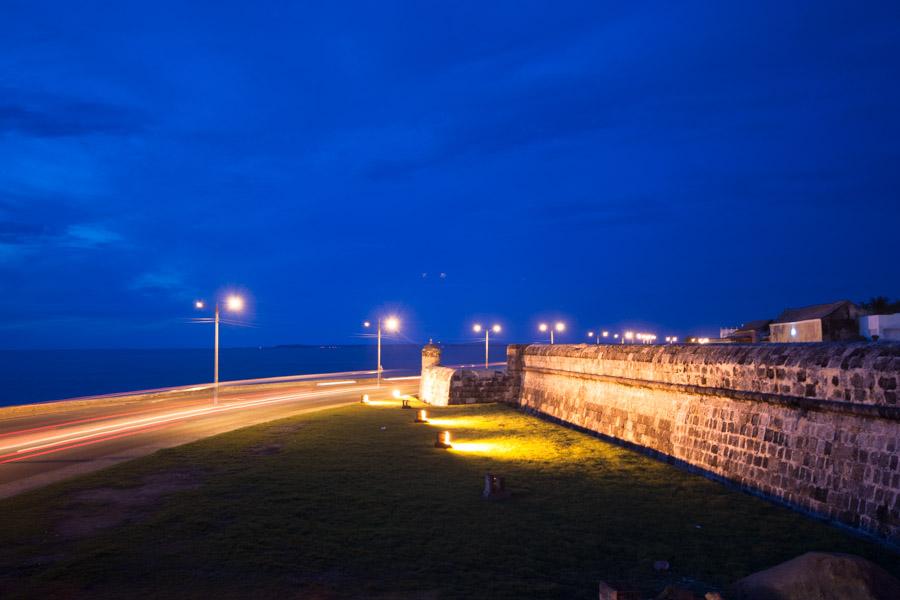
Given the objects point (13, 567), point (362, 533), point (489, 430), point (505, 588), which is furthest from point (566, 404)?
point (13, 567)

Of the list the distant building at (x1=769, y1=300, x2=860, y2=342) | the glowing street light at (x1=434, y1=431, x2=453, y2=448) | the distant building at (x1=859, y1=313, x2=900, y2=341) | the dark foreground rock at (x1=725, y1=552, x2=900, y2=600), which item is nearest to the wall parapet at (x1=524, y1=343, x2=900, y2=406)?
the dark foreground rock at (x1=725, y1=552, x2=900, y2=600)

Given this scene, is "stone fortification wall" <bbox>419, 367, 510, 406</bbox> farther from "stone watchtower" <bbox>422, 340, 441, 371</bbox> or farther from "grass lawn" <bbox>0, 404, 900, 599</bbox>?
"grass lawn" <bbox>0, 404, 900, 599</bbox>

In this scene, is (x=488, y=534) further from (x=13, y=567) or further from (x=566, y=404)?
(x=566, y=404)

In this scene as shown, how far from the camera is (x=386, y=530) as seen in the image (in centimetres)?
908

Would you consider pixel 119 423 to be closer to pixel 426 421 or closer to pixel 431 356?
pixel 426 421

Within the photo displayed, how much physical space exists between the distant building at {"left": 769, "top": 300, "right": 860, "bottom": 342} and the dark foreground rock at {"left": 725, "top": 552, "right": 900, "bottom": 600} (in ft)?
99.2

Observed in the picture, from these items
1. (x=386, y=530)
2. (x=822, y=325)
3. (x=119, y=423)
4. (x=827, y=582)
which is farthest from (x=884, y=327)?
(x=119, y=423)

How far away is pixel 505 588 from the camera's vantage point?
6.92 meters

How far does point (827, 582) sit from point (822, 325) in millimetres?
34261

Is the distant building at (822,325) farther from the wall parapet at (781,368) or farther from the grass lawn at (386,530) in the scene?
the grass lawn at (386,530)

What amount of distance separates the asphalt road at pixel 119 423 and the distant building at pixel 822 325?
2455cm

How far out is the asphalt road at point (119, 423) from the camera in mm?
14844

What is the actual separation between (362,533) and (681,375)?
934cm

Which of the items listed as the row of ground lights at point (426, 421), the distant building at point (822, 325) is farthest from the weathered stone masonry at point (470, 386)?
the distant building at point (822, 325)
